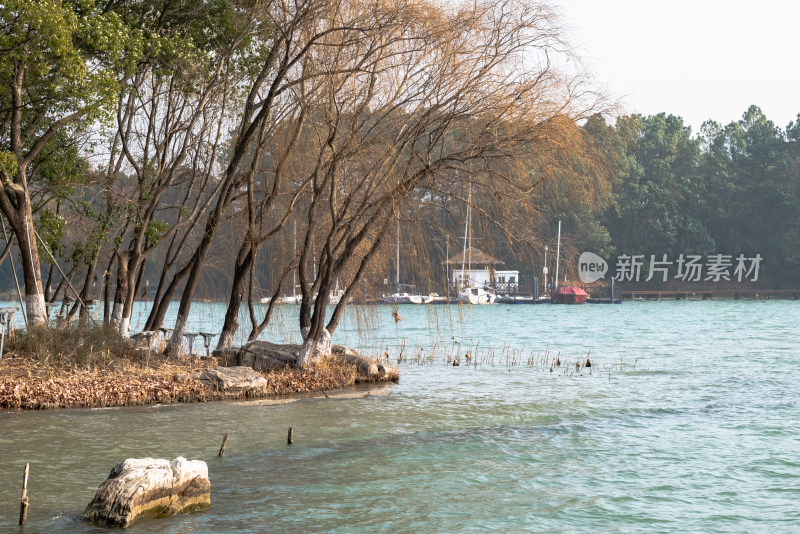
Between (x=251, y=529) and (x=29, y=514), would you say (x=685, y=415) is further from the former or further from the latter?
(x=29, y=514)

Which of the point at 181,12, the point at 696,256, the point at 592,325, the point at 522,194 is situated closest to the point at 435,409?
the point at 522,194

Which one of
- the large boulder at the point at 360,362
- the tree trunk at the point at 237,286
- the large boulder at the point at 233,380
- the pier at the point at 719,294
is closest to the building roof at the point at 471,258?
the large boulder at the point at 360,362

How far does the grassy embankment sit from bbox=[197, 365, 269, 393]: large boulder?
0.12 m

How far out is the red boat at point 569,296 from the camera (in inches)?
3364

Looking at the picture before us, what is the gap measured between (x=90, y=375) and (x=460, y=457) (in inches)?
288

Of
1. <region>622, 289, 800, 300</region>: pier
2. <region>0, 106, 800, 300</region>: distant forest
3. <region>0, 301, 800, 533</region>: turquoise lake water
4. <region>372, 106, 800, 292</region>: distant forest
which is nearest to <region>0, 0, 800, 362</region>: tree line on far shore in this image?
<region>0, 301, 800, 533</region>: turquoise lake water

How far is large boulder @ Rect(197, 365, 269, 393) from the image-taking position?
1677 cm

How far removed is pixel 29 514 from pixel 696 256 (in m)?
84.9

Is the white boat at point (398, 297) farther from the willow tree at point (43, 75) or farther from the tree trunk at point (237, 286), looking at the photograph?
the willow tree at point (43, 75)

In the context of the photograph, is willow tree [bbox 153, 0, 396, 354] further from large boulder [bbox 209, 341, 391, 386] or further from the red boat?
the red boat

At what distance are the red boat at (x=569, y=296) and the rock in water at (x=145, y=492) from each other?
7825 cm

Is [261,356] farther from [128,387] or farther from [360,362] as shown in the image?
[128,387]

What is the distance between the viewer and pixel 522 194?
17812mm

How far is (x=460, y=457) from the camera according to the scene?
1234 centimetres
